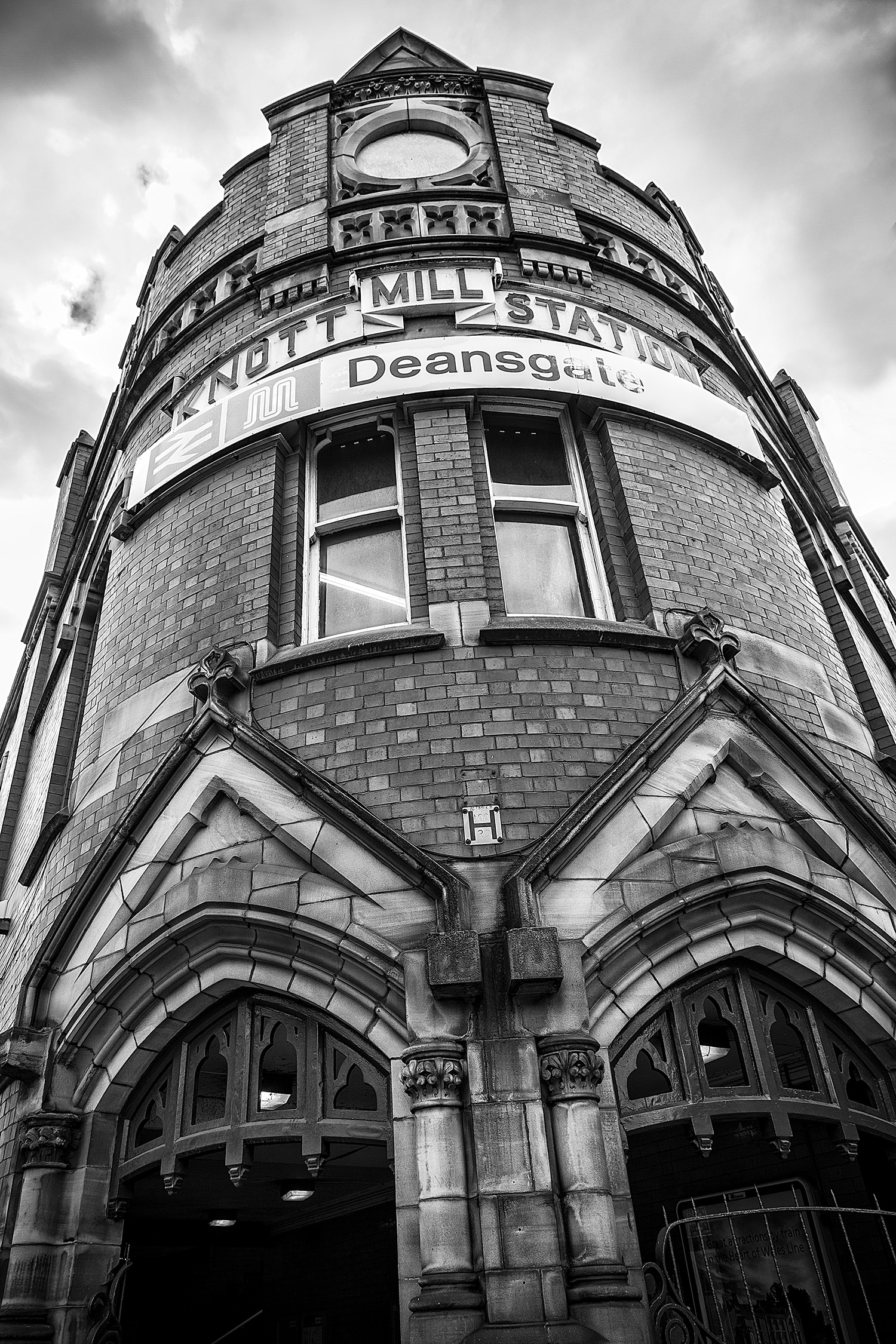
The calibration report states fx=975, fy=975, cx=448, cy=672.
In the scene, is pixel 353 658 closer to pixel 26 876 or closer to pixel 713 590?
pixel 713 590

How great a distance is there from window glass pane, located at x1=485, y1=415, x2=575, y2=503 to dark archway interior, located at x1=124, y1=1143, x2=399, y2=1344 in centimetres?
539

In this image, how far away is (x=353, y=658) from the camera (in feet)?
21.8

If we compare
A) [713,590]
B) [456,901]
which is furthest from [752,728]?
[456,901]

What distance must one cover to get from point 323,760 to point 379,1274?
543 cm

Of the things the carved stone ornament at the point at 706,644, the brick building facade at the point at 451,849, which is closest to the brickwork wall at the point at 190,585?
the brick building facade at the point at 451,849

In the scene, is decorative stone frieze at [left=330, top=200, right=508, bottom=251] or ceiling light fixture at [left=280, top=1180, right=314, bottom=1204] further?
decorative stone frieze at [left=330, top=200, right=508, bottom=251]

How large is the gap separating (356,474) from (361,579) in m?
1.22

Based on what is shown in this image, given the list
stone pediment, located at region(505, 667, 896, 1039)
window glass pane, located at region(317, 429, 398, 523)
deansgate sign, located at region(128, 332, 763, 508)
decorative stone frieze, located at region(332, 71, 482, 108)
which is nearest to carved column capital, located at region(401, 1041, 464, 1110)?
stone pediment, located at region(505, 667, 896, 1039)

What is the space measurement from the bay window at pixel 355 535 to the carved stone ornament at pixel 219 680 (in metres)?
0.79

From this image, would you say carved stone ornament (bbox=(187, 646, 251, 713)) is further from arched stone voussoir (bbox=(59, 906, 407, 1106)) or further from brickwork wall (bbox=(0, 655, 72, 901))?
brickwork wall (bbox=(0, 655, 72, 901))

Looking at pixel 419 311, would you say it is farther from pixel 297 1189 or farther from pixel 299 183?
pixel 297 1189

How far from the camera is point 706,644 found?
6.73m

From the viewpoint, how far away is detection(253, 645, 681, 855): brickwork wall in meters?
5.95

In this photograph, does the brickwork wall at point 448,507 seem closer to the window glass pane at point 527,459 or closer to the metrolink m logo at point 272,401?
the window glass pane at point 527,459
